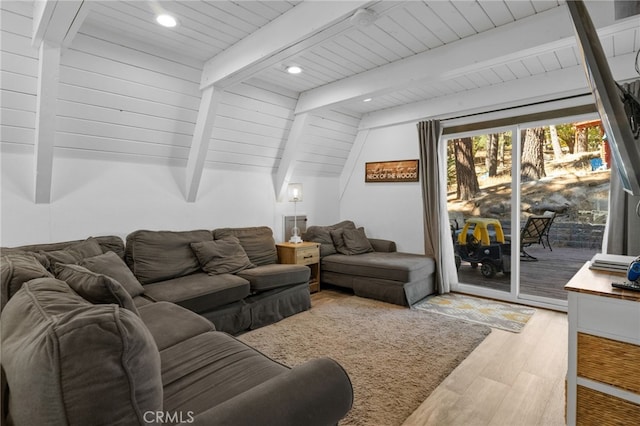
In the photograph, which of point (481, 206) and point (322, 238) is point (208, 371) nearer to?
point (322, 238)

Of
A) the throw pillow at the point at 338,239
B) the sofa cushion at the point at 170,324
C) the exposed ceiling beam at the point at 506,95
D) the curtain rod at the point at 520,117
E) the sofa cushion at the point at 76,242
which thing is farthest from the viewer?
the throw pillow at the point at 338,239

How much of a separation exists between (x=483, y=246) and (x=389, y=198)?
1433 mm

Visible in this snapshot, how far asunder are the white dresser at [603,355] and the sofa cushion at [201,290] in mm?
2343

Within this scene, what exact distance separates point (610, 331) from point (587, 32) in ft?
4.07

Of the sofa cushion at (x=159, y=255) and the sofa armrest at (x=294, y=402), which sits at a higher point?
the sofa cushion at (x=159, y=255)

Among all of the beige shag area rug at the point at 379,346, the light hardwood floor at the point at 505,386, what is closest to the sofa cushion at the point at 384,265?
the beige shag area rug at the point at 379,346

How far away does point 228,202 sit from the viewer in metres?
4.00

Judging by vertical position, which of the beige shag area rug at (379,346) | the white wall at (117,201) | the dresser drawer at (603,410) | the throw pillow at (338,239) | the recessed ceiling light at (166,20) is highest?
the recessed ceiling light at (166,20)

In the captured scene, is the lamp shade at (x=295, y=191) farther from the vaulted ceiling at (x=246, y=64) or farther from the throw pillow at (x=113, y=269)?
the throw pillow at (x=113, y=269)

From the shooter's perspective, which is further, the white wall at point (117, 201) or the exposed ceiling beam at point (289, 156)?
the exposed ceiling beam at point (289, 156)

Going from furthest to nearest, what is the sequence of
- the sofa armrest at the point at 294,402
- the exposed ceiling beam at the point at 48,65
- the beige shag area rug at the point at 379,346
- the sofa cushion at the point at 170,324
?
the beige shag area rug at the point at 379,346
the exposed ceiling beam at the point at 48,65
the sofa cushion at the point at 170,324
the sofa armrest at the point at 294,402

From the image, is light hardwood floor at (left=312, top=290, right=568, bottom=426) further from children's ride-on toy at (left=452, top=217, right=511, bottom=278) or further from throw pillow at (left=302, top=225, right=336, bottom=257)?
throw pillow at (left=302, top=225, right=336, bottom=257)

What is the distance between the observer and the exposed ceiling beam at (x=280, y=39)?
1.96 metres

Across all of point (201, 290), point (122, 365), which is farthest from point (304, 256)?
point (122, 365)
